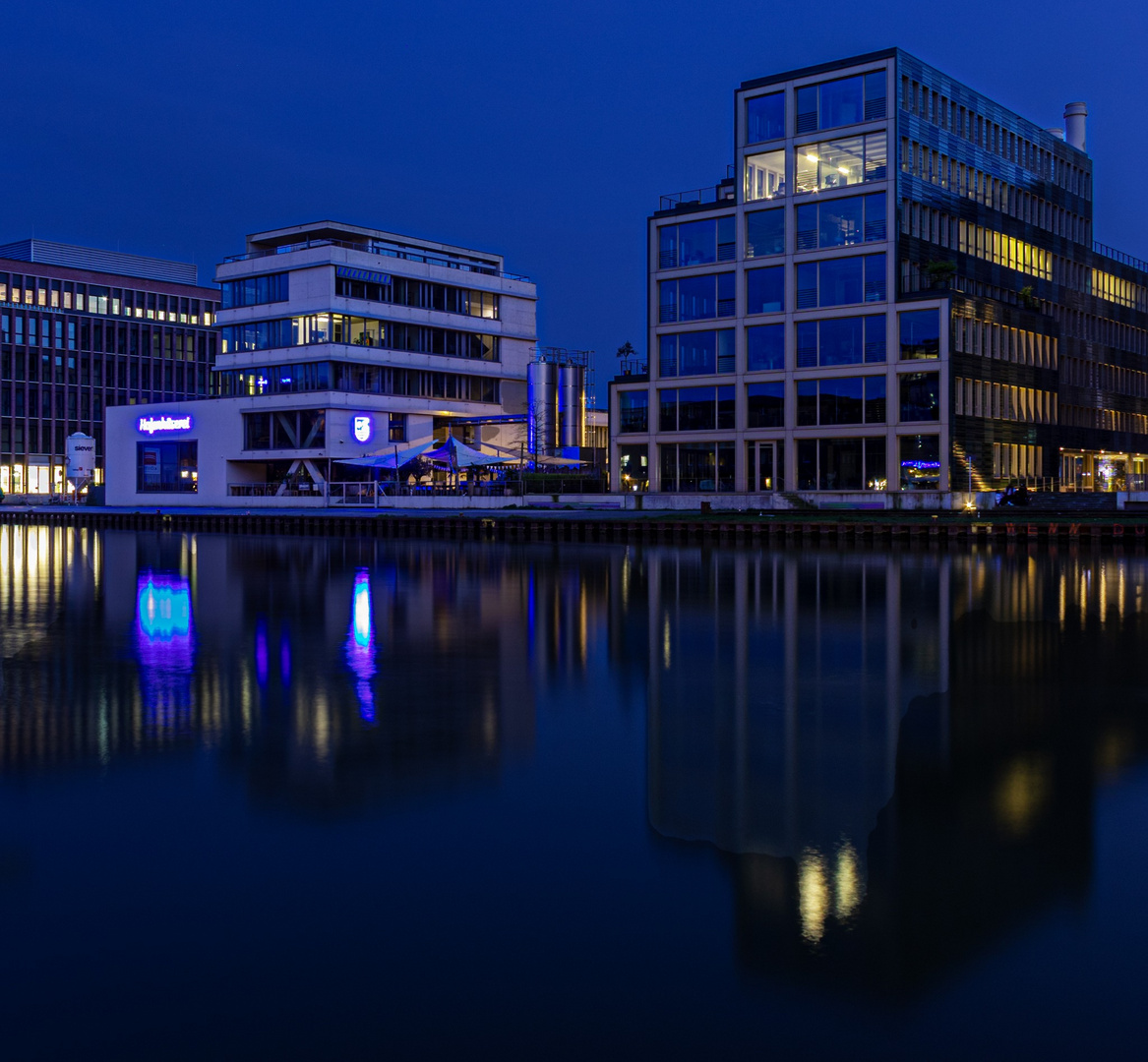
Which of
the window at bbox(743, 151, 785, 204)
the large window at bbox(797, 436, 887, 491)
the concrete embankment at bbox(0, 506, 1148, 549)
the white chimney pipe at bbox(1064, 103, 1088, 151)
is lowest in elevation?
the concrete embankment at bbox(0, 506, 1148, 549)

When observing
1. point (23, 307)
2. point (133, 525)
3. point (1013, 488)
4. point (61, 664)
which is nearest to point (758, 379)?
point (1013, 488)

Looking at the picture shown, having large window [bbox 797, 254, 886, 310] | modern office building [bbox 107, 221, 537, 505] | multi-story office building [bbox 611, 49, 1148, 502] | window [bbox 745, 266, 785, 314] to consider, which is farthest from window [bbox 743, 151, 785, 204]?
modern office building [bbox 107, 221, 537, 505]

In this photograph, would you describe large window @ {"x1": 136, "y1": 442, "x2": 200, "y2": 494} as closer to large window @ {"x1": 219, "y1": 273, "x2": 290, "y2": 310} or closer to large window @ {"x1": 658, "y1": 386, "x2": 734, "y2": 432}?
large window @ {"x1": 219, "y1": 273, "x2": 290, "y2": 310}

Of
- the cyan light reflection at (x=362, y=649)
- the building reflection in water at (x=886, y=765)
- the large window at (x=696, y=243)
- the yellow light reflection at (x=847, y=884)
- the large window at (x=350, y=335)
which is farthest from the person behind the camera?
the large window at (x=350, y=335)

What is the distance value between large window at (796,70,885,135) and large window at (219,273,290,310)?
42838 millimetres

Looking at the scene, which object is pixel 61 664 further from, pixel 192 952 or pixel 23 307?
pixel 23 307

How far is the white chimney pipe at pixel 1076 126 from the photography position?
94.1m

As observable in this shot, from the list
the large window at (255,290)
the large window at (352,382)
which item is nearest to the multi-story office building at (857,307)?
the large window at (352,382)

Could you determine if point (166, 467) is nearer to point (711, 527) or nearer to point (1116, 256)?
point (711, 527)

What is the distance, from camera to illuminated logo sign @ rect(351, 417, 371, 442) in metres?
93.2

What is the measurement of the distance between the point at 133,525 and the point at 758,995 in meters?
80.8

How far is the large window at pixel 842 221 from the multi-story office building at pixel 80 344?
89080mm

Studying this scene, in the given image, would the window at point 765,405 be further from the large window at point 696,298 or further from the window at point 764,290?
the large window at point 696,298

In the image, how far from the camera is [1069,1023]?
17.8 feet
